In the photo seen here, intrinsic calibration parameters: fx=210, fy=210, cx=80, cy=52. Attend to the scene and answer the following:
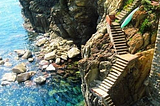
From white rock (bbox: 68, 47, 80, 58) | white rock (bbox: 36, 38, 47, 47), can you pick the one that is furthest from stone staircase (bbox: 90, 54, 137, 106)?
white rock (bbox: 36, 38, 47, 47)

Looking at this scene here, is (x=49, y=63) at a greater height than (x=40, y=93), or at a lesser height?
greater

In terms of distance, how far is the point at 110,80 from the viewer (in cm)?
2331

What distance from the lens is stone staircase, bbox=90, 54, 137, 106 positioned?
22.8 metres

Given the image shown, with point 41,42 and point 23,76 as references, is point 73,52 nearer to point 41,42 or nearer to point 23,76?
point 23,76

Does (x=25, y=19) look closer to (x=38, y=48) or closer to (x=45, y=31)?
(x=45, y=31)

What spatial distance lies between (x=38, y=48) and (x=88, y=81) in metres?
30.1

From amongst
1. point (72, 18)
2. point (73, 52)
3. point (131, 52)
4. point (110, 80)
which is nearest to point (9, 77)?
point (73, 52)

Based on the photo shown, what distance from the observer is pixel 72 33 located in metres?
49.7

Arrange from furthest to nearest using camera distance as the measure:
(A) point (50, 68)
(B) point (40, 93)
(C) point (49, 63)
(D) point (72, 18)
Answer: (D) point (72, 18), (C) point (49, 63), (A) point (50, 68), (B) point (40, 93)

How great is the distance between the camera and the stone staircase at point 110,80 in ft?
74.8

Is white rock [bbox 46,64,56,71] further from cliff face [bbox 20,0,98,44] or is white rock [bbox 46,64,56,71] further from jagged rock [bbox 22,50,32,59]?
cliff face [bbox 20,0,98,44]

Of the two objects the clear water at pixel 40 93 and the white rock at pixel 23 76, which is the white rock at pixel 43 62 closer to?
the clear water at pixel 40 93

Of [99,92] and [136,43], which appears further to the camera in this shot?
[136,43]

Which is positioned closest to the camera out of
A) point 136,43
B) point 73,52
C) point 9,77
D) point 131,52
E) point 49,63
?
point 136,43
